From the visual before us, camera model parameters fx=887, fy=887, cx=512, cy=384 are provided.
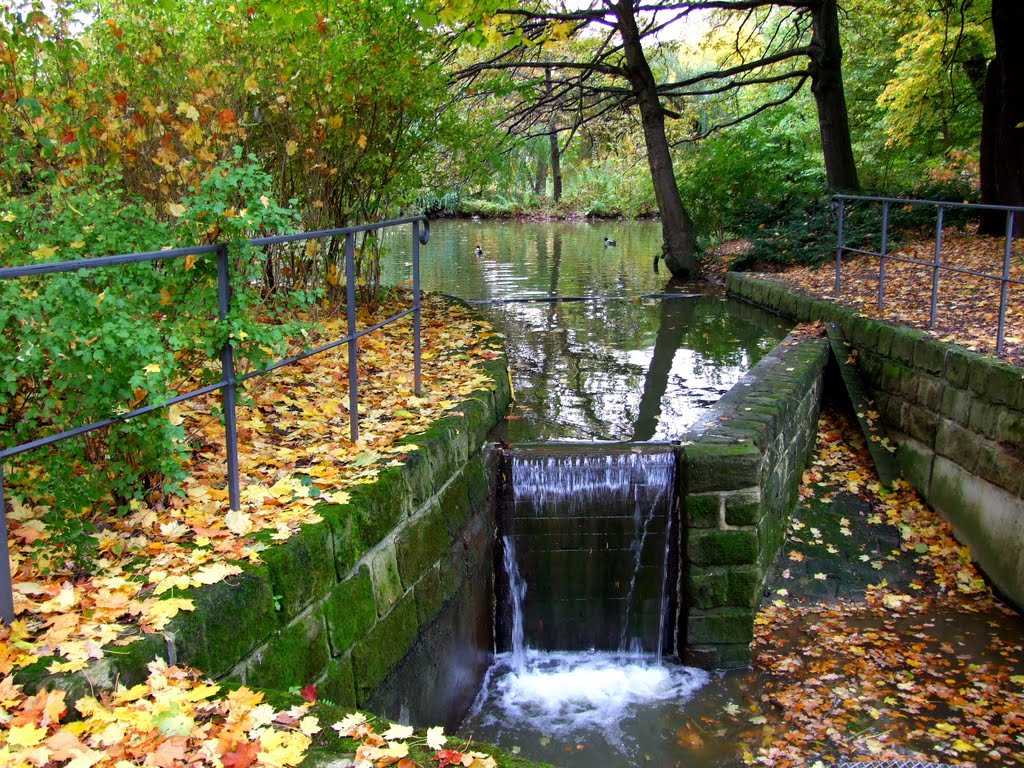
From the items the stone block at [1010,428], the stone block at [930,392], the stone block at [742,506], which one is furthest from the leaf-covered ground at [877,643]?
the stone block at [1010,428]

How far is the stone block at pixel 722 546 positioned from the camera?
6.02m

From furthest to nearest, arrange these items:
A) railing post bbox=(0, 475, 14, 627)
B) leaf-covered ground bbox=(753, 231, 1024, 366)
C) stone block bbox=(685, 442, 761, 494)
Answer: leaf-covered ground bbox=(753, 231, 1024, 366) < stone block bbox=(685, 442, 761, 494) < railing post bbox=(0, 475, 14, 627)

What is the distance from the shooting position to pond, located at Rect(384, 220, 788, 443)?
24.3 feet

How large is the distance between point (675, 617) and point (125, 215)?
4.43 m

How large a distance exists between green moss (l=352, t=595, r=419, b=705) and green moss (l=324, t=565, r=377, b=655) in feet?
0.24

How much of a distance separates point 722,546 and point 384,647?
2638 mm

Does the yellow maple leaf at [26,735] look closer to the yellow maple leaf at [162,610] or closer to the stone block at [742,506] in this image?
the yellow maple leaf at [162,610]

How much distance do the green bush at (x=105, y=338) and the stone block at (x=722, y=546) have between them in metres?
3.37

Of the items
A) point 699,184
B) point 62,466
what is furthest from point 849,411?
point 699,184

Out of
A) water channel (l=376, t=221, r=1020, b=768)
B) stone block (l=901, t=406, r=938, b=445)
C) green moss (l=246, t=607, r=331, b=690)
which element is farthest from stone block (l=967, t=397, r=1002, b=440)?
green moss (l=246, t=607, r=331, b=690)

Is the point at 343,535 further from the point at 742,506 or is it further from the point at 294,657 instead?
the point at 742,506

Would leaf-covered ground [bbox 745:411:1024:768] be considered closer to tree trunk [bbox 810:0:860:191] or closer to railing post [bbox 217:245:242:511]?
railing post [bbox 217:245:242:511]

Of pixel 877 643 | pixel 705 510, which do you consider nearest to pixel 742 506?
pixel 705 510

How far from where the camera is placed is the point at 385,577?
14.5 ft
